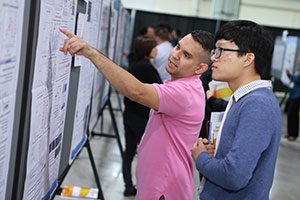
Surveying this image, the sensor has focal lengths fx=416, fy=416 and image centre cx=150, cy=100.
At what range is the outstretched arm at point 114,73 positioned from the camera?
1.38m

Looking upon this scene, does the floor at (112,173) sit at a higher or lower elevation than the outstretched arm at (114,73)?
lower

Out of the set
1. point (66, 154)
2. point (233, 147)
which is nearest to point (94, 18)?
point (66, 154)

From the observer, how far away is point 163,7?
11.6 meters

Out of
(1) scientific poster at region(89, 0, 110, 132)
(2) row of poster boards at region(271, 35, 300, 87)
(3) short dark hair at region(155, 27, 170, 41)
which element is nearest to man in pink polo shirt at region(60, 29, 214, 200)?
(1) scientific poster at region(89, 0, 110, 132)

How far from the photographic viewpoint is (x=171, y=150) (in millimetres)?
1831

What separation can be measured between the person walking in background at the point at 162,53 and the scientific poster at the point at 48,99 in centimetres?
323

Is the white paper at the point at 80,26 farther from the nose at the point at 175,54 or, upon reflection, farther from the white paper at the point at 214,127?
the white paper at the point at 214,127

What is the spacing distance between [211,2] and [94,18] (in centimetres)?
1001

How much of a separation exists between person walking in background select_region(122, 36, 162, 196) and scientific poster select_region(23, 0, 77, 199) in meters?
1.83

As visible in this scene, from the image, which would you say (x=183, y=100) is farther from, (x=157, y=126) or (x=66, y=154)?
(x=66, y=154)

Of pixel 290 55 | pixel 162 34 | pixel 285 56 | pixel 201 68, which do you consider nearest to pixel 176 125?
pixel 201 68

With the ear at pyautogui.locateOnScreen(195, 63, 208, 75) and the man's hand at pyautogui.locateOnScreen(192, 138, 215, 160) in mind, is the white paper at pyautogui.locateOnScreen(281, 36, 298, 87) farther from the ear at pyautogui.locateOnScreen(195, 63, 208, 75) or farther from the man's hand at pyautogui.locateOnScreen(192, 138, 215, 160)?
the man's hand at pyautogui.locateOnScreen(192, 138, 215, 160)

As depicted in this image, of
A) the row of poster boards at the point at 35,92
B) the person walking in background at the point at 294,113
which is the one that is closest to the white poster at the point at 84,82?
the row of poster boards at the point at 35,92

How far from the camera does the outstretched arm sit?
1.38 meters
